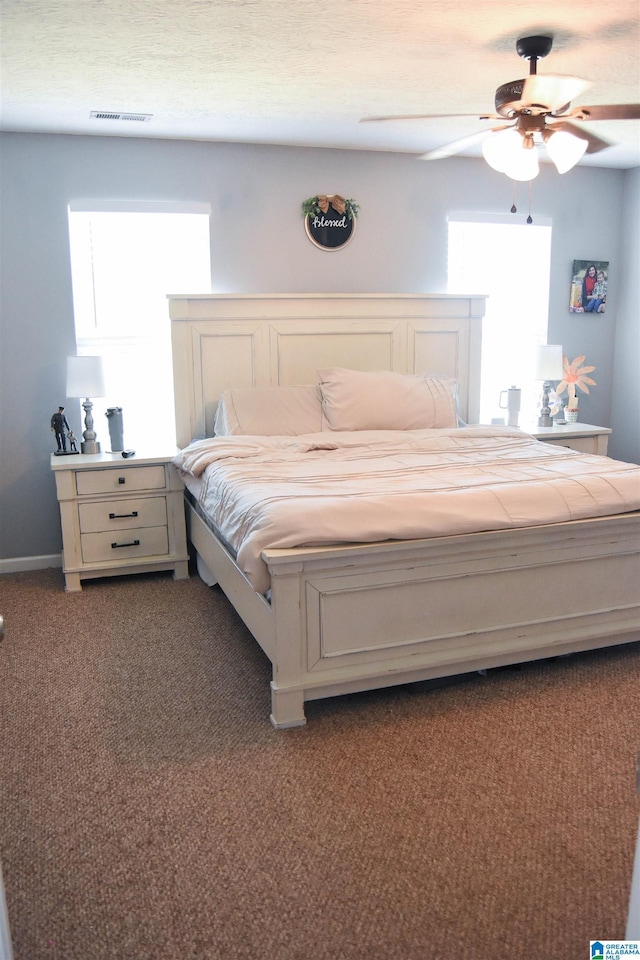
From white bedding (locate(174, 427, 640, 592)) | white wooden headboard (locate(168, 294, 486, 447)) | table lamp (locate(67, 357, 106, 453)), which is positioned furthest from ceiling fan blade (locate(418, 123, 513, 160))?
table lamp (locate(67, 357, 106, 453))

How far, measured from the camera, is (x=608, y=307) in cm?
527

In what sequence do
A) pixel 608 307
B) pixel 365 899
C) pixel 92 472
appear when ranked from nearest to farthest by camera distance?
pixel 365 899 < pixel 92 472 < pixel 608 307

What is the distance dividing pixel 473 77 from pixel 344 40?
29.2 inches

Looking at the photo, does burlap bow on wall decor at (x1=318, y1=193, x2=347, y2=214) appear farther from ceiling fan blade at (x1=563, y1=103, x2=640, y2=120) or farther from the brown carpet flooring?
the brown carpet flooring

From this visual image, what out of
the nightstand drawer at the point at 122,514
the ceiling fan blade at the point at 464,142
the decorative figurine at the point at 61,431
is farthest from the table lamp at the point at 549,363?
the decorative figurine at the point at 61,431

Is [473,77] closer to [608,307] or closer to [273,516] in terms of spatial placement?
[273,516]

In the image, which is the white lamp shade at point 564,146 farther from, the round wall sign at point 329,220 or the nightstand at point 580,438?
the nightstand at point 580,438

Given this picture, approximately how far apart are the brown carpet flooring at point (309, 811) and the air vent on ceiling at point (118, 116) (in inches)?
100

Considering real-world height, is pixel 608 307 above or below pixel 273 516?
above

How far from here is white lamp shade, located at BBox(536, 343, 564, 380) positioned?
15.1 feet

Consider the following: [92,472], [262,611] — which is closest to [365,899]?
[262,611]

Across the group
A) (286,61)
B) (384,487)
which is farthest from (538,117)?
(384,487)

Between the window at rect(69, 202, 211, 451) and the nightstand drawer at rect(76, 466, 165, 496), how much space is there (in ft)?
1.39

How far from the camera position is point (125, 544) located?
12.8 ft
